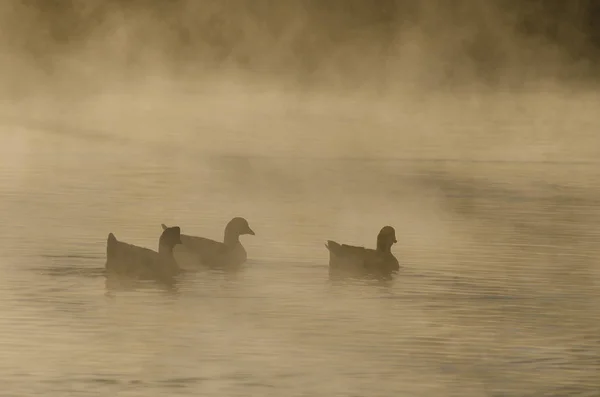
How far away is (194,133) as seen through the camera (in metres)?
20.9

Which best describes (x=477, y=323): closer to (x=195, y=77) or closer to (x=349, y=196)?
(x=349, y=196)

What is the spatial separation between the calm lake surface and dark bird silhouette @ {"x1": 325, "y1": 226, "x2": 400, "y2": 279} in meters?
0.10

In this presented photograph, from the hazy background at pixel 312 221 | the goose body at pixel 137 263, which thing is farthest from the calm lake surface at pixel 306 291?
the goose body at pixel 137 263

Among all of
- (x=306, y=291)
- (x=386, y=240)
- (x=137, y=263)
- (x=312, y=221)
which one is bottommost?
(x=306, y=291)

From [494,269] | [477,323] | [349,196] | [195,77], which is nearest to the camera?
[477,323]

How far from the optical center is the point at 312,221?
1227 cm

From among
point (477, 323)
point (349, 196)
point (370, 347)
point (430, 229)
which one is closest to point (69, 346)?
point (370, 347)

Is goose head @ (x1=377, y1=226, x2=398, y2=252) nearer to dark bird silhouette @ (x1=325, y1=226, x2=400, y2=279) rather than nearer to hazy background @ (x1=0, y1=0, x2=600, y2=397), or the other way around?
dark bird silhouette @ (x1=325, y1=226, x2=400, y2=279)

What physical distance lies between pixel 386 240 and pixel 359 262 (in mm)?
377

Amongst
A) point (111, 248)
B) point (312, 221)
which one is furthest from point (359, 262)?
point (312, 221)

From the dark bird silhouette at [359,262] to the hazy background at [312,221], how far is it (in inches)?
4.7

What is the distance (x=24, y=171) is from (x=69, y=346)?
7807 millimetres

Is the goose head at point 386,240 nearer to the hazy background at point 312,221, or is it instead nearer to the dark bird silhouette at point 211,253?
the hazy background at point 312,221

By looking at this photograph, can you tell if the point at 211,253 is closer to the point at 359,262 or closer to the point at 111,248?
the point at 111,248
